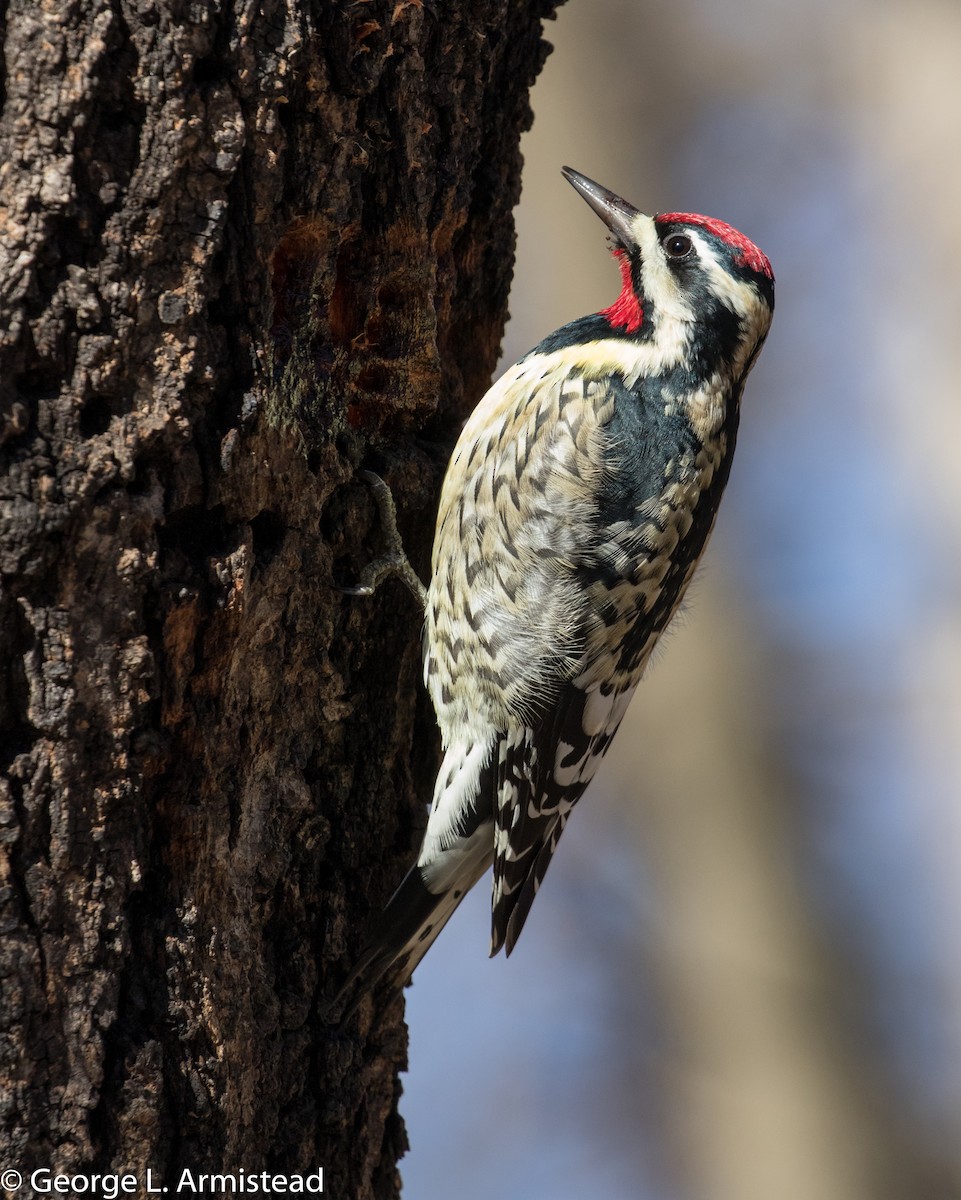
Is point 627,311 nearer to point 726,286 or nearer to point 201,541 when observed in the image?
point 726,286

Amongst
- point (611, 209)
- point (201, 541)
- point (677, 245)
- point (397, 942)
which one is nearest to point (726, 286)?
point (677, 245)

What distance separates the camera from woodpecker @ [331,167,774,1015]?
3.06 metres

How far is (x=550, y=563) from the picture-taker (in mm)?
3086

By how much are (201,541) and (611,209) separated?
180cm

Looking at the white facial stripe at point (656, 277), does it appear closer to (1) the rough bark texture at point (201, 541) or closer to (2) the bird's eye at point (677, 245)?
(2) the bird's eye at point (677, 245)

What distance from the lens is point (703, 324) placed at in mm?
3293

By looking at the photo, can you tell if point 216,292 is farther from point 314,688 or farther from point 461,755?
point 461,755

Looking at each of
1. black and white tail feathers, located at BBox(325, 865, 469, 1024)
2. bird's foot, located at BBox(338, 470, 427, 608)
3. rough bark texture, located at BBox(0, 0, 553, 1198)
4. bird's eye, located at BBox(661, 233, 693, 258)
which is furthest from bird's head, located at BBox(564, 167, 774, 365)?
black and white tail feathers, located at BBox(325, 865, 469, 1024)

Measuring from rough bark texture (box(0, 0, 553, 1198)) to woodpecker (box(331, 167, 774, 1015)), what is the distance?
1.05 feet

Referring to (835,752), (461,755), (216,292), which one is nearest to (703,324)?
(461,755)

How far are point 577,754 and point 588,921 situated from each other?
14.9ft

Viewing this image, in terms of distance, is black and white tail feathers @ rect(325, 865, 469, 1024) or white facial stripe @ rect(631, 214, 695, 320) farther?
white facial stripe @ rect(631, 214, 695, 320)

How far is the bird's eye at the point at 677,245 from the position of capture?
3350mm

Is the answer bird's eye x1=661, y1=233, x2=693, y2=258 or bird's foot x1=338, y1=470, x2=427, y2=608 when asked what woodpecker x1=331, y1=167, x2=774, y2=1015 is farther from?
bird's foot x1=338, y1=470, x2=427, y2=608
